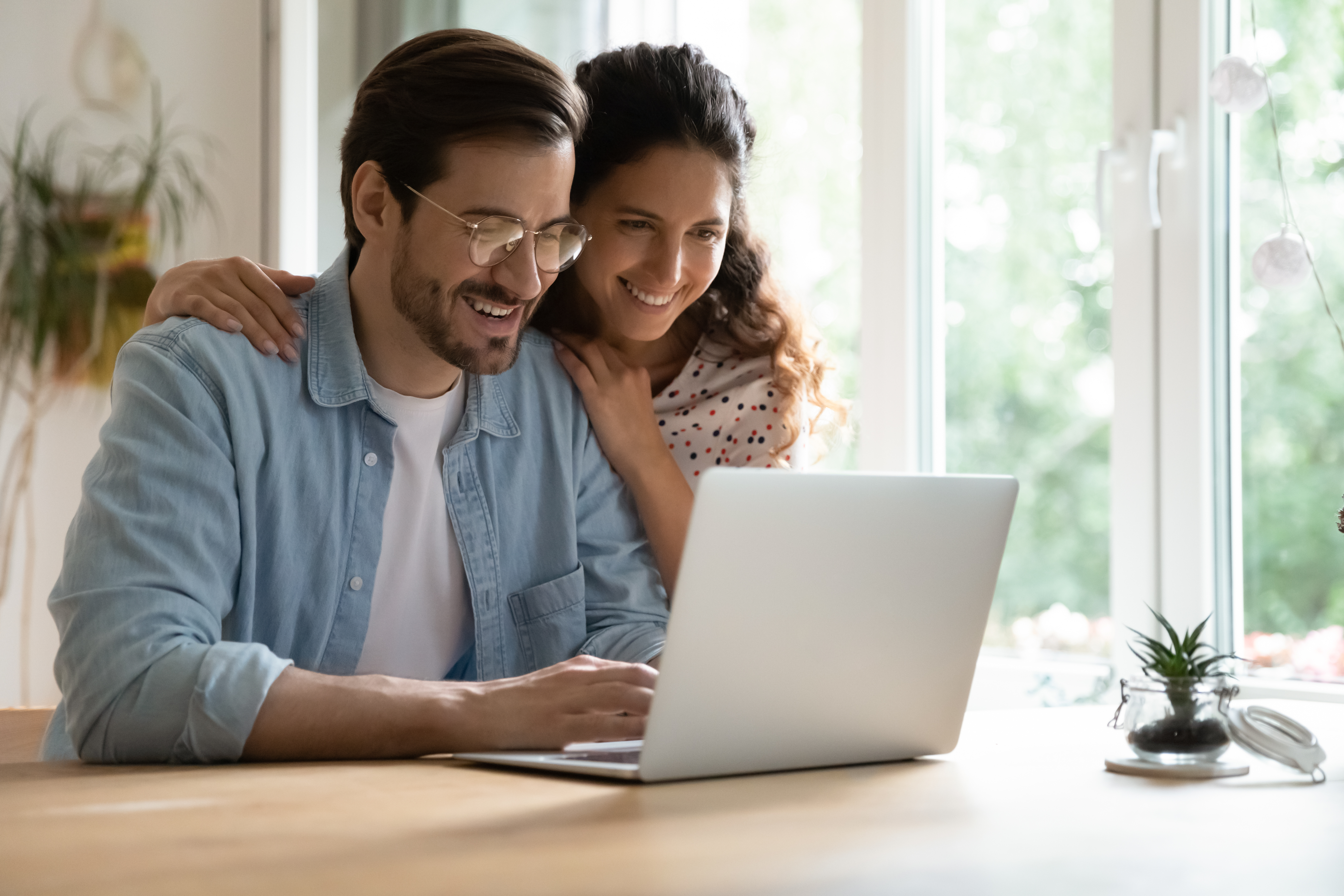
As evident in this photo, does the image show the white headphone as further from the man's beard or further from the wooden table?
the man's beard

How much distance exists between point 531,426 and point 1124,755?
0.86 m

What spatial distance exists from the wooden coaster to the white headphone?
2 centimetres

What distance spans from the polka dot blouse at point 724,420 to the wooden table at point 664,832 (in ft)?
2.77

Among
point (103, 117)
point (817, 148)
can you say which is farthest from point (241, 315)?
point (817, 148)

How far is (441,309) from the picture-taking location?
1.56m

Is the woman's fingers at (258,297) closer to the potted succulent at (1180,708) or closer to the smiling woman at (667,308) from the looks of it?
the smiling woman at (667,308)

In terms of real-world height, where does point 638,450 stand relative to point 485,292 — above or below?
below

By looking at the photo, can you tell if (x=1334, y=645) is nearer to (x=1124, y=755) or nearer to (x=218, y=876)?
(x=1124, y=755)

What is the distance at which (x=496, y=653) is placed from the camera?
1578mm

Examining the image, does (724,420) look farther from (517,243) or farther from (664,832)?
(664,832)

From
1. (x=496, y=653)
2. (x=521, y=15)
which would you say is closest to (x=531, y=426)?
(x=496, y=653)

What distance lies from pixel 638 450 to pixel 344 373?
43 centimetres

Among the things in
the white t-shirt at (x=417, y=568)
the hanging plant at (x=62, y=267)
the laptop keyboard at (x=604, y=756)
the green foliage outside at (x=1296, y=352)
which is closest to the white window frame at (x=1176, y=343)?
the green foliage outside at (x=1296, y=352)

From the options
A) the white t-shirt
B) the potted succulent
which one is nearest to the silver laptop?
the potted succulent
